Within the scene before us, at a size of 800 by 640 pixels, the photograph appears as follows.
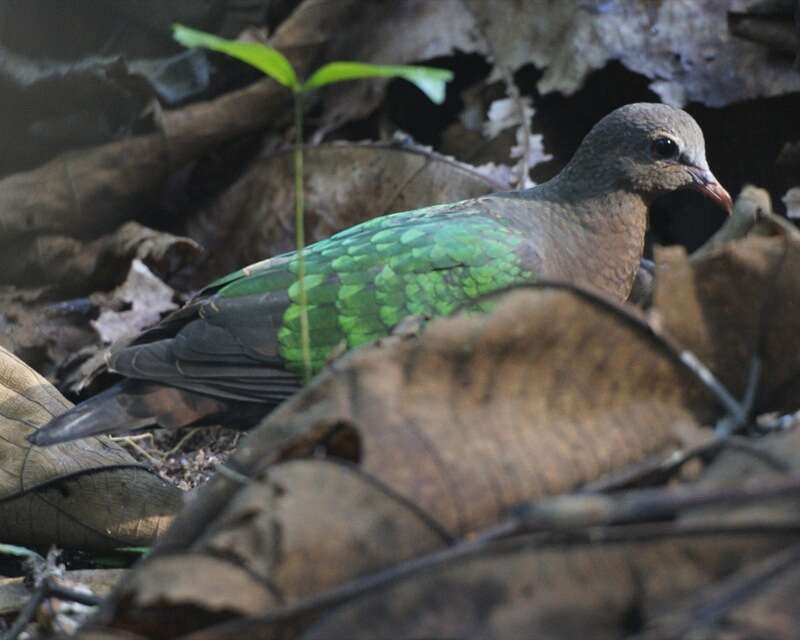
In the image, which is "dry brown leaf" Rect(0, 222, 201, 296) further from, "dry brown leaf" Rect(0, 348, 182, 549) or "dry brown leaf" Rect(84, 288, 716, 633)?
"dry brown leaf" Rect(84, 288, 716, 633)

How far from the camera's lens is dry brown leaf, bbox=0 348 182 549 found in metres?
3.21

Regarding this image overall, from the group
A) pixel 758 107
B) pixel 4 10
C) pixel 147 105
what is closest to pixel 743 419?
pixel 758 107

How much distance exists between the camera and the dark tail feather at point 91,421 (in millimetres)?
3256

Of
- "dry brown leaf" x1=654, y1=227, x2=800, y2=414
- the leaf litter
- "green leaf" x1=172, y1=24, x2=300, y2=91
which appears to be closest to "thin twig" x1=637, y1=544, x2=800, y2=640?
the leaf litter

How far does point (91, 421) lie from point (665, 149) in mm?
2081

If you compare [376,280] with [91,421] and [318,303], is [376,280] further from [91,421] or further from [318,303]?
[91,421]

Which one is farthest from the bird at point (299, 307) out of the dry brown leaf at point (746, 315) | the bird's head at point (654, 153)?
the dry brown leaf at point (746, 315)

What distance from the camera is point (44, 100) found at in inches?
224

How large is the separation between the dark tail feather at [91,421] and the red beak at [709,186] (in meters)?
1.96

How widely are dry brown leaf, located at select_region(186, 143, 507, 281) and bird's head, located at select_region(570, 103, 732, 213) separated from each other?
2.97ft

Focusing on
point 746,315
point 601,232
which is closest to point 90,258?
point 601,232

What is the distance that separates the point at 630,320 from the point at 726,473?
1.01 feet

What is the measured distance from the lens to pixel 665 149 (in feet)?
13.7

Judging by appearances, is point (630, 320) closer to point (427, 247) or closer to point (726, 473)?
point (726, 473)
